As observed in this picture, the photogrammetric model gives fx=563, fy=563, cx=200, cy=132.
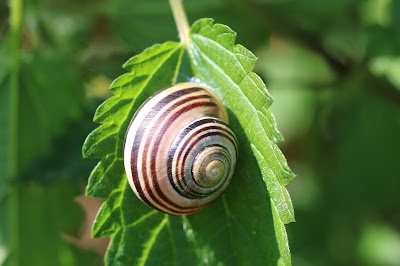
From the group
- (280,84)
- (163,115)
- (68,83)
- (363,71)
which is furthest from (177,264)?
(280,84)

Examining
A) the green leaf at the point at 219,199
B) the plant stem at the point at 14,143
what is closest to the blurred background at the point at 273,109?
the plant stem at the point at 14,143

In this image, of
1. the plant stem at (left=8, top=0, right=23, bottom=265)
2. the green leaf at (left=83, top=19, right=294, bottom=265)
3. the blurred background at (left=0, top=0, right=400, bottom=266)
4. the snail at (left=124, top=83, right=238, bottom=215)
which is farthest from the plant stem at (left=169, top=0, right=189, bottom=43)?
the plant stem at (left=8, top=0, right=23, bottom=265)

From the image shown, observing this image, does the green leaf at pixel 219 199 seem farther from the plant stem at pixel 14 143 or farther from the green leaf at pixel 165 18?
the green leaf at pixel 165 18

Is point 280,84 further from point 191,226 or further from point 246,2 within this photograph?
point 191,226

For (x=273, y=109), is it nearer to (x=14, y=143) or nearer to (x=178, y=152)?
(x=14, y=143)

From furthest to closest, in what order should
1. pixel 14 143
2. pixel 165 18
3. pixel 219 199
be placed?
pixel 165 18
pixel 14 143
pixel 219 199

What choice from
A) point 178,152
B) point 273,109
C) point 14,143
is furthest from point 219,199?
point 273,109

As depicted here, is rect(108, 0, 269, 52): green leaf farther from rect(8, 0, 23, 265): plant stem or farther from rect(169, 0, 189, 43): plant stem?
rect(169, 0, 189, 43): plant stem

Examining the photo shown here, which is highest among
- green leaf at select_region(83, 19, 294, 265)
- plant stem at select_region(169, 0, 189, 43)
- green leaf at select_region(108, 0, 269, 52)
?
green leaf at select_region(108, 0, 269, 52)
